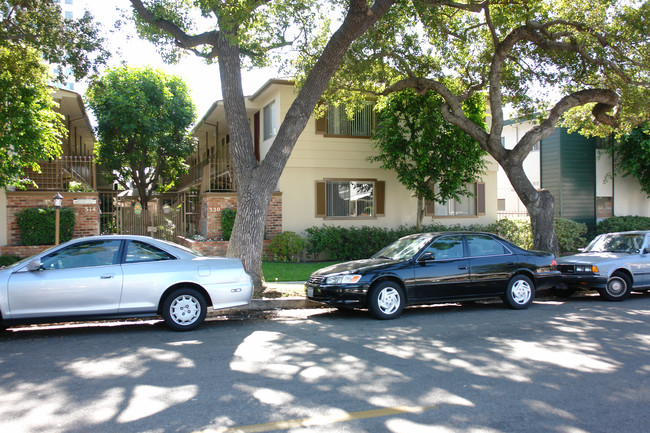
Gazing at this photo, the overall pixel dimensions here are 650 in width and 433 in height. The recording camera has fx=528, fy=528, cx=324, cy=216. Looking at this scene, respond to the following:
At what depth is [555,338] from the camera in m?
7.40

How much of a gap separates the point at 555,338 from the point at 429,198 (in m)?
10.8

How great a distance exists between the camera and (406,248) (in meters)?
10.0

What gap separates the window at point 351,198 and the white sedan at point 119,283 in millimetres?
10435

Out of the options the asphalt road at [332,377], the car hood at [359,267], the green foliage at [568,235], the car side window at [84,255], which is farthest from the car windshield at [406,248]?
the green foliage at [568,235]

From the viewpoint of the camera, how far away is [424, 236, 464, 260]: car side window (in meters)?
9.63

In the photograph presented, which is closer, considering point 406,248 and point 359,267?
point 359,267

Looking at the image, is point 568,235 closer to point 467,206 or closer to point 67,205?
point 467,206

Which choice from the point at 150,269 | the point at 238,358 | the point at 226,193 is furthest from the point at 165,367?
the point at 226,193

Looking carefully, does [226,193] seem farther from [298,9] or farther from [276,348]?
[276,348]

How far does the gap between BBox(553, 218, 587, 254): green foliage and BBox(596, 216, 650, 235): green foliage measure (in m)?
2.45

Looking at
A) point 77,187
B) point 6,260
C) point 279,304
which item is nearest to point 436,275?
point 279,304

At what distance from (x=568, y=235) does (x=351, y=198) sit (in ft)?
29.4

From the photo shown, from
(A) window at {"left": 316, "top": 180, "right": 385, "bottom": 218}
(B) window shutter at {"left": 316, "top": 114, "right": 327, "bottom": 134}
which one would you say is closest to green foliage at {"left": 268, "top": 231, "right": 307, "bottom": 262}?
(A) window at {"left": 316, "top": 180, "right": 385, "bottom": 218}

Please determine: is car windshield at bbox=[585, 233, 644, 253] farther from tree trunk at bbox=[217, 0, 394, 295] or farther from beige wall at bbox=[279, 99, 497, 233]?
beige wall at bbox=[279, 99, 497, 233]
